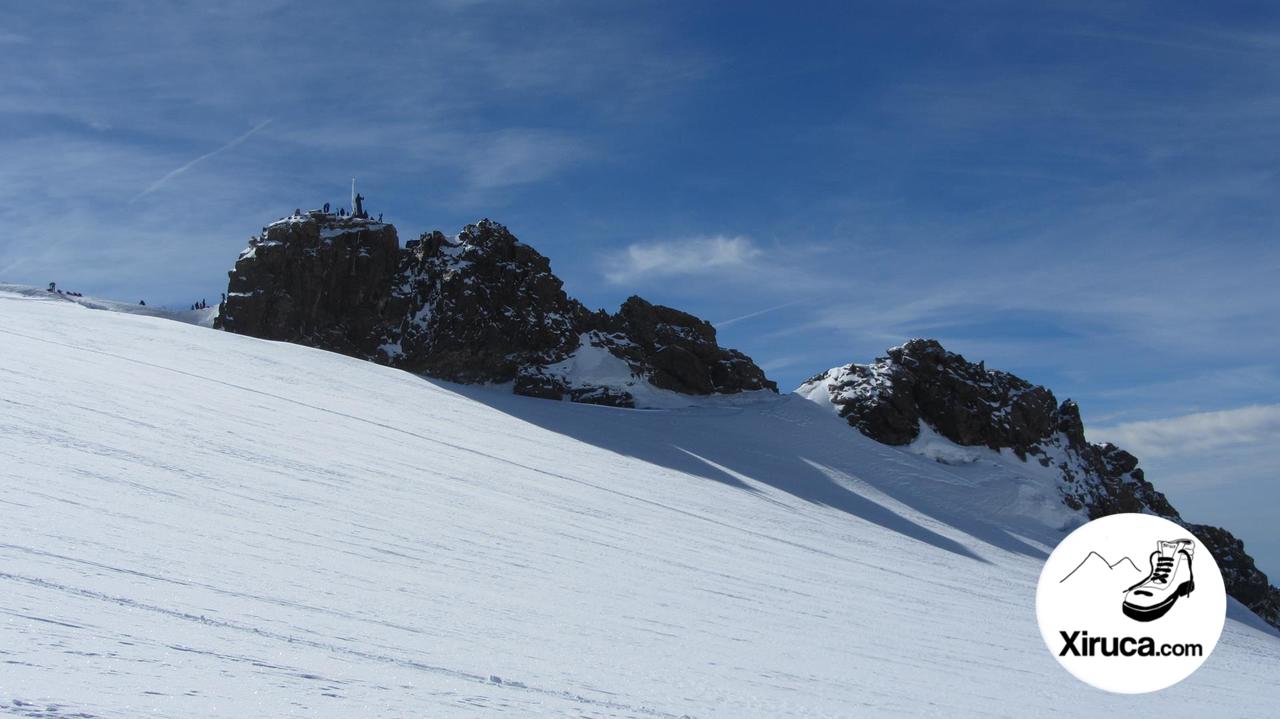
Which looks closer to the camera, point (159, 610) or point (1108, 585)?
point (159, 610)

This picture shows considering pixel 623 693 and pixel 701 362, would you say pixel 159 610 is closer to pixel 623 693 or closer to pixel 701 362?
pixel 623 693

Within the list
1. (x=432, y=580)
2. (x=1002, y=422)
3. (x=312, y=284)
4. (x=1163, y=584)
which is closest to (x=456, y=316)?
(x=312, y=284)

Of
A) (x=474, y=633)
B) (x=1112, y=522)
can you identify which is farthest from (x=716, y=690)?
(x=1112, y=522)

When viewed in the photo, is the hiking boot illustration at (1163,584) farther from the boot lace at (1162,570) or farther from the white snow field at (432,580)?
the white snow field at (432,580)

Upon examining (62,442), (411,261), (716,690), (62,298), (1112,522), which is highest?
(411,261)

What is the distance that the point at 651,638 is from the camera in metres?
9.51

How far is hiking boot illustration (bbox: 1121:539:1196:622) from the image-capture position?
11.8 m

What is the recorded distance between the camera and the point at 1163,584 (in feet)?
40.5

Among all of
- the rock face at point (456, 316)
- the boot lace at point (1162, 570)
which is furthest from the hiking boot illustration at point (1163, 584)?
the rock face at point (456, 316)

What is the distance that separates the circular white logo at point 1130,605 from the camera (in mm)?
11477

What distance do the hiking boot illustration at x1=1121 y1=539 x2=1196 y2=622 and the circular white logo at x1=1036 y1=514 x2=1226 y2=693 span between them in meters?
0.01

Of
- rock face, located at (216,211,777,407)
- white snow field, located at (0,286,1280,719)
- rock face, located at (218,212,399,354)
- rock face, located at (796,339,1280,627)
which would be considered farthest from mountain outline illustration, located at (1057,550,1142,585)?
rock face, located at (218,212,399,354)

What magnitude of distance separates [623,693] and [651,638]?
2232 millimetres

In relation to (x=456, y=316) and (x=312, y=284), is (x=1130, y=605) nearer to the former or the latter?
(x=456, y=316)
